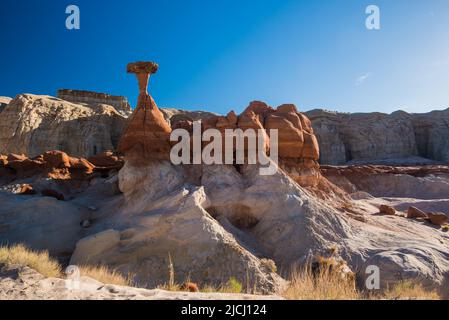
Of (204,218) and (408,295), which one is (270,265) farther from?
(408,295)

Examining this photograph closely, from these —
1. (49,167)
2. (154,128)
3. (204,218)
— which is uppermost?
(154,128)

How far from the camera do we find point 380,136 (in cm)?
4400

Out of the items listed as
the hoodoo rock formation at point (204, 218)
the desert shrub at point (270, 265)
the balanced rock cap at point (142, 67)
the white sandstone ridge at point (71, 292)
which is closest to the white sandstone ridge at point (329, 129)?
the hoodoo rock formation at point (204, 218)

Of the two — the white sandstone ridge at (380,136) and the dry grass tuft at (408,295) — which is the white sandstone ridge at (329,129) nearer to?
the white sandstone ridge at (380,136)

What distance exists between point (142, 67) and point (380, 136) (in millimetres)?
39426

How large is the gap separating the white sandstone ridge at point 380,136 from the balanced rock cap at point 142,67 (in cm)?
3398

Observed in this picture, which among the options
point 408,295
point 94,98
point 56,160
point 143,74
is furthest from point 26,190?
point 94,98

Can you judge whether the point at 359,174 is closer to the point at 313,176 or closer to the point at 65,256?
the point at 313,176

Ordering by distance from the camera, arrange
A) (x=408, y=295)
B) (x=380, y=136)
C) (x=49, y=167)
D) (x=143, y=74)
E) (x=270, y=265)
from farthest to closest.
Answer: (x=380, y=136) < (x=49, y=167) < (x=143, y=74) < (x=270, y=265) < (x=408, y=295)

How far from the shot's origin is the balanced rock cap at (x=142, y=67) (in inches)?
465
